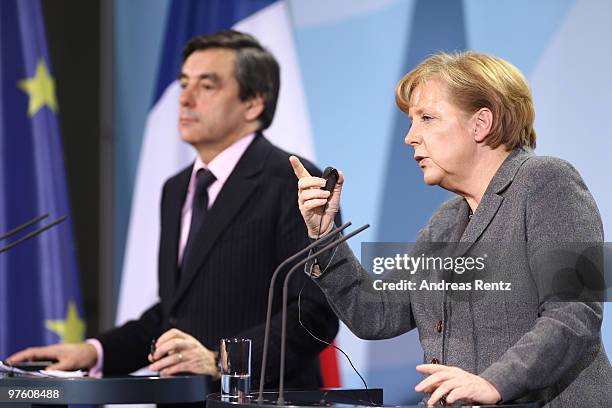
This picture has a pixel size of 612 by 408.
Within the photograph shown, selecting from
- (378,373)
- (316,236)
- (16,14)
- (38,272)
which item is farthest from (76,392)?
(16,14)

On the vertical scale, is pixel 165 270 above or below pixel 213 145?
below

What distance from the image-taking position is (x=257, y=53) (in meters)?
3.71

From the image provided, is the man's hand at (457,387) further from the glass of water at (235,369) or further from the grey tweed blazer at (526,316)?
the glass of water at (235,369)

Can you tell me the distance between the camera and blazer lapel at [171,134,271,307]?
3.30 m

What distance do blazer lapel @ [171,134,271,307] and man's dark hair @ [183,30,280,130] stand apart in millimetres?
305

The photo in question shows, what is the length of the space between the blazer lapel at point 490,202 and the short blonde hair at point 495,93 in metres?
0.08

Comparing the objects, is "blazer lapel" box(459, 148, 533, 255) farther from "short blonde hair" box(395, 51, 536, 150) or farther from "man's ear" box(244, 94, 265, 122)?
"man's ear" box(244, 94, 265, 122)

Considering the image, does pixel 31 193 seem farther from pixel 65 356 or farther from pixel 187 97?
pixel 65 356

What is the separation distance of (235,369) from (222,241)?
1.09 meters

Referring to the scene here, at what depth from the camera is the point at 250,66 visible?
145 inches

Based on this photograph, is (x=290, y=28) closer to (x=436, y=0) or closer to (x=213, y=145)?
(x=436, y=0)

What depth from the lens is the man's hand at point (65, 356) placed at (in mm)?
3201

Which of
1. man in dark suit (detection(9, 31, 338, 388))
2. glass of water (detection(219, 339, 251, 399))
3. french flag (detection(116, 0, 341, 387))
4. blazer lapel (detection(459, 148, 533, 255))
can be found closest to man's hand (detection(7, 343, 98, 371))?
man in dark suit (detection(9, 31, 338, 388))

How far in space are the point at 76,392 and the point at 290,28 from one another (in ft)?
7.24
